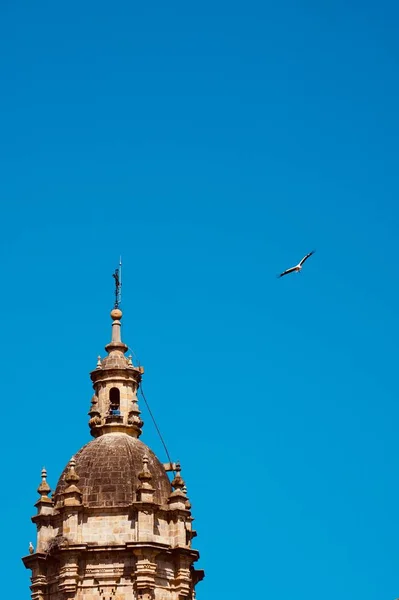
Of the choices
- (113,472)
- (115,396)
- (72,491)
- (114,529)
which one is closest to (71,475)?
(72,491)

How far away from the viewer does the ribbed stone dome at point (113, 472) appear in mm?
80125

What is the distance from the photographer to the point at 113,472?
8081 centimetres

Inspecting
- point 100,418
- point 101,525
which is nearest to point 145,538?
point 101,525

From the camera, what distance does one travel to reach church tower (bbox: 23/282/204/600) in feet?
258

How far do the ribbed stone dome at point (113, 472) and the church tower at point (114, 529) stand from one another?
0.04m

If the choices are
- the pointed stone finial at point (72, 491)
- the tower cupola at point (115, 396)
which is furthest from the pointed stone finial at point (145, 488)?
the tower cupola at point (115, 396)

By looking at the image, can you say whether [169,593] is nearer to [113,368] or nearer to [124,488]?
[124,488]

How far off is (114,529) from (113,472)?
103 inches

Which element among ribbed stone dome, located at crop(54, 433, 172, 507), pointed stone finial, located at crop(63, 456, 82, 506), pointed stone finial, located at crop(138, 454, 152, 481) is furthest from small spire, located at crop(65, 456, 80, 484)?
pointed stone finial, located at crop(138, 454, 152, 481)

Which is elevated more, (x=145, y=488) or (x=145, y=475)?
(x=145, y=475)

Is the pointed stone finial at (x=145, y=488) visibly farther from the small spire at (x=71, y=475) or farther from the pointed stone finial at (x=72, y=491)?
the small spire at (x=71, y=475)

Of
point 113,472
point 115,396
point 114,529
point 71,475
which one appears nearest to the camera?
point 114,529

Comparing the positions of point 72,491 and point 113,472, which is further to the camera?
point 113,472

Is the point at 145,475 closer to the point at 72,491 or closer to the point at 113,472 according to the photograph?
the point at 113,472
